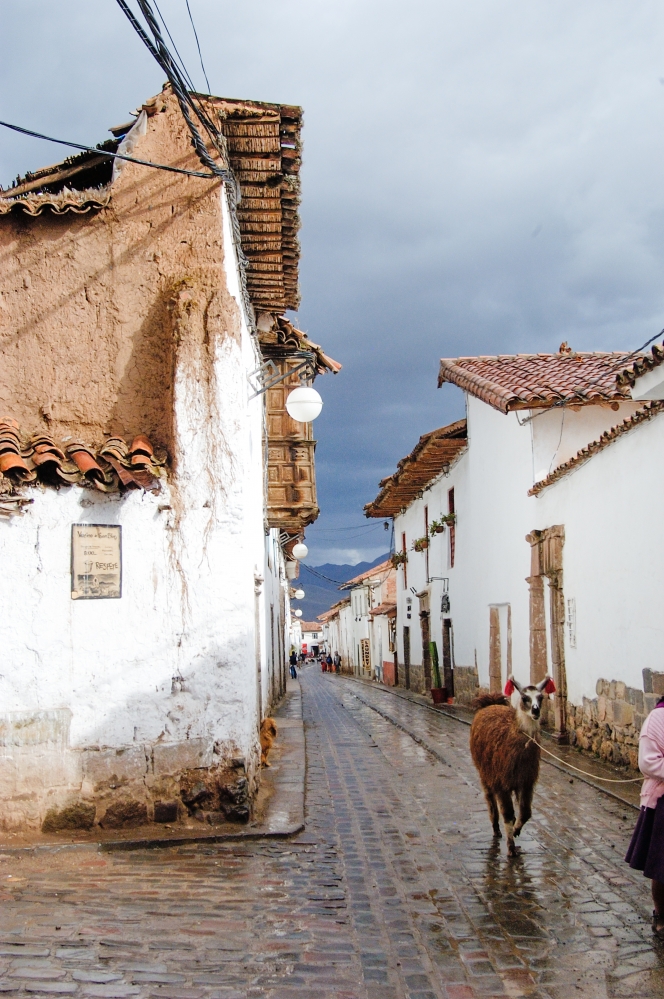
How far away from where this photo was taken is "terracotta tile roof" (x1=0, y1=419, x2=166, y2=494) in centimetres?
691

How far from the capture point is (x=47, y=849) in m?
6.54

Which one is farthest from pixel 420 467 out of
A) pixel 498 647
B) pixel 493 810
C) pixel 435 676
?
pixel 493 810

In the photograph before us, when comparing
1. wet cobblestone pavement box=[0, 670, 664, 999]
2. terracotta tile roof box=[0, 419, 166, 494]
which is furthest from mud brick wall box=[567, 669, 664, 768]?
terracotta tile roof box=[0, 419, 166, 494]

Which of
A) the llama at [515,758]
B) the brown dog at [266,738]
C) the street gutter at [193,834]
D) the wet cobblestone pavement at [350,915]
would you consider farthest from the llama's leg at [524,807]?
the brown dog at [266,738]

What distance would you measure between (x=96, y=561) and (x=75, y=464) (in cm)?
79

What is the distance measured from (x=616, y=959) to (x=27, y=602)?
480 cm

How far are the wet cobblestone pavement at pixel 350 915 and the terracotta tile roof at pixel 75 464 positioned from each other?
279 cm

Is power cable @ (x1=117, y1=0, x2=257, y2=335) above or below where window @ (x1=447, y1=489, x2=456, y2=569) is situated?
above

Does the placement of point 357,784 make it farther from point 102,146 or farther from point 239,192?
point 102,146

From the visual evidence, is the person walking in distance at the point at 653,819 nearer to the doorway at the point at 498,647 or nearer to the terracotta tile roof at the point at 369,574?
the doorway at the point at 498,647

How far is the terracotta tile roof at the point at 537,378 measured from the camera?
1442 cm

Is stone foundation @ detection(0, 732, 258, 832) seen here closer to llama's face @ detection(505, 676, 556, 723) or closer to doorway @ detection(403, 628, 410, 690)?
llama's face @ detection(505, 676, 556, 723)

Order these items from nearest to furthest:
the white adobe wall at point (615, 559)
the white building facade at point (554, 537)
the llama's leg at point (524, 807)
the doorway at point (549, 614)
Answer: the llama's leg at point (524, 807) → the white adobe wall at point (615, 559) → the white building facade at point (554, 537) → the doorway at point (549, 614)

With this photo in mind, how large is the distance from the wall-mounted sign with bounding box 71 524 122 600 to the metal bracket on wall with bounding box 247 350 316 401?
2531mm
